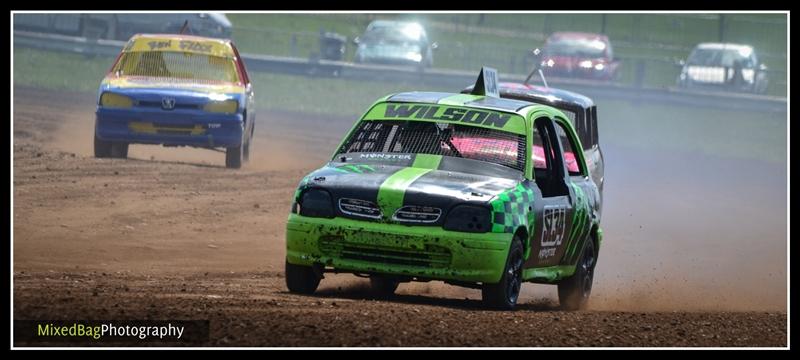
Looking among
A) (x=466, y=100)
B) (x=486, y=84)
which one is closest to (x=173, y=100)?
(x=486, y=84)

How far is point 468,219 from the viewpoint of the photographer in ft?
31.7

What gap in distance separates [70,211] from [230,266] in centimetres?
287

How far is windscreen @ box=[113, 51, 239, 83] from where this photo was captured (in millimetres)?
19766

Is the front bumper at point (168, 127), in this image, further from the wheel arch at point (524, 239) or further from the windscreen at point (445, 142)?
the wheel arch at point (524, 239)

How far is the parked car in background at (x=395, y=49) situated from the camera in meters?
38.0

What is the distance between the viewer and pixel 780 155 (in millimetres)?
33125

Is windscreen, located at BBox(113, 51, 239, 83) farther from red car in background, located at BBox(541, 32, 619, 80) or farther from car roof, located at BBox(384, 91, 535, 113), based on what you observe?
red car in background, located at BBox(541, 32, 619, 80)

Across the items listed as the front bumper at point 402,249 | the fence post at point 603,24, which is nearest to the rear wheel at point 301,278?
the front bumper at point 402,249

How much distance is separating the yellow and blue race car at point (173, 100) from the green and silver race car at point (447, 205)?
823 centimetres

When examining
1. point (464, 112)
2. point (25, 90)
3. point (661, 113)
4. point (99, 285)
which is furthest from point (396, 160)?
point (661, 113)

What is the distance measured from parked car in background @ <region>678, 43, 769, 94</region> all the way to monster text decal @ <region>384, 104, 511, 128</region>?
2707 centimetres

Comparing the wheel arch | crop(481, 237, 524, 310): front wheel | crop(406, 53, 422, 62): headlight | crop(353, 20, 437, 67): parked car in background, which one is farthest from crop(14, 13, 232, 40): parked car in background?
crop(481, 237, 524, 310): front wheel

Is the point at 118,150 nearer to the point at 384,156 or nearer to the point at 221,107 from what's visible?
the point at 221,107

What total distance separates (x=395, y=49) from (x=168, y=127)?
63.6 feet
